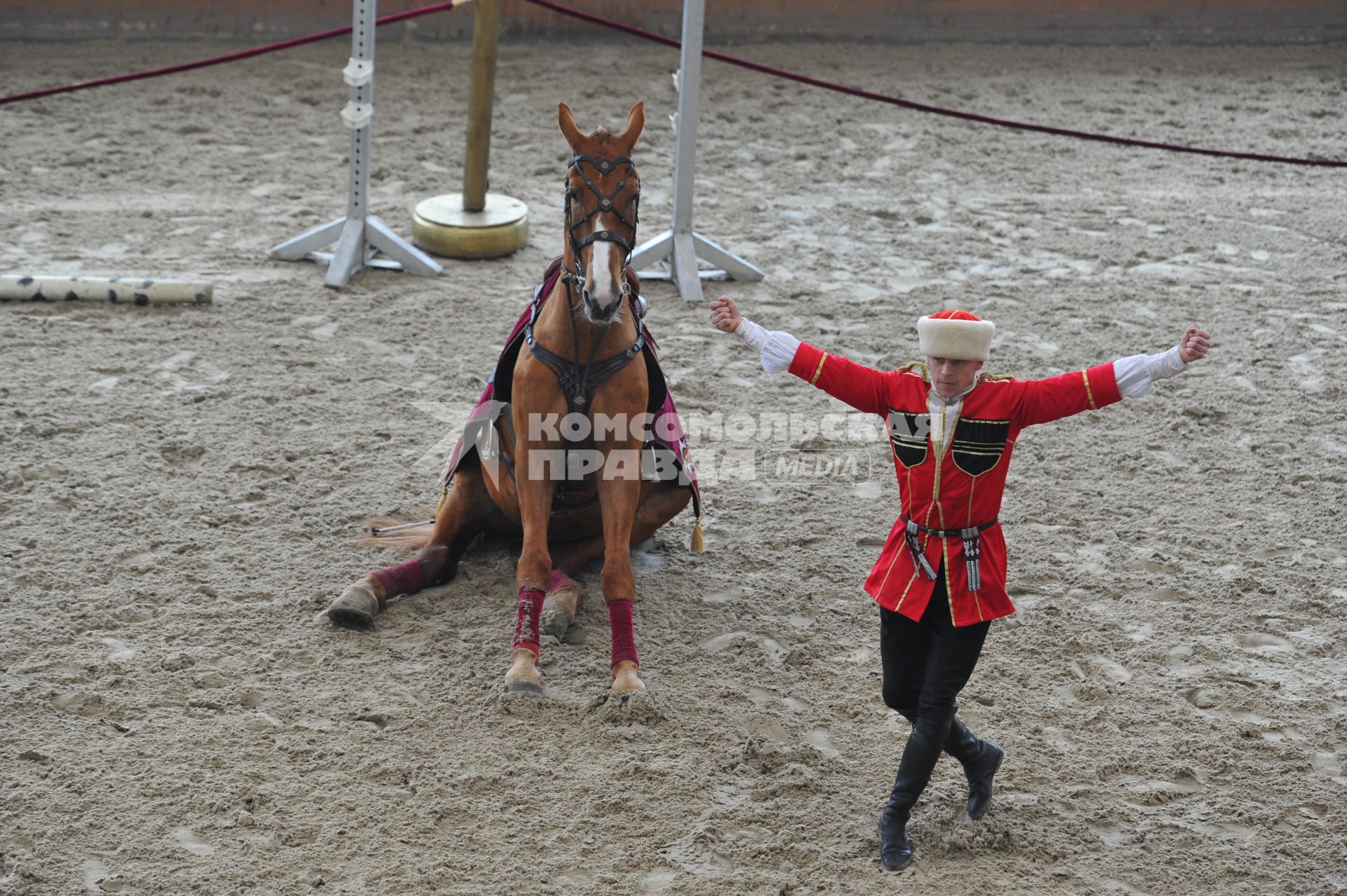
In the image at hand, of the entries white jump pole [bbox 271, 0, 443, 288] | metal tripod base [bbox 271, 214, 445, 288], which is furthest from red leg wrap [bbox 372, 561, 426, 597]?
metal tripod base [bbox 271, 214, 445, 288]

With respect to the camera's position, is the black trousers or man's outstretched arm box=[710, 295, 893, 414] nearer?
the black trousers

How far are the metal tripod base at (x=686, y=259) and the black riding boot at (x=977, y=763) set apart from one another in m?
4.11

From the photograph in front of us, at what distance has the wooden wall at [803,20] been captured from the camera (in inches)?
408

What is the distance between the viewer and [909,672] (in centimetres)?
343

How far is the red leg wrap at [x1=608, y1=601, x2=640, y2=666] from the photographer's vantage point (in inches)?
159

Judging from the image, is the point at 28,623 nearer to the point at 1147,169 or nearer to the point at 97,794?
the point at 97,794

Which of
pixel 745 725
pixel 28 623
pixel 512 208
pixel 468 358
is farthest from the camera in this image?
pixel 512 208

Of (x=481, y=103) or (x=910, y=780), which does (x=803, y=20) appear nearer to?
(x=481, y=103)

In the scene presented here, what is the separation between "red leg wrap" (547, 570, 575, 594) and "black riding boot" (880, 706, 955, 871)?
4.75 ft

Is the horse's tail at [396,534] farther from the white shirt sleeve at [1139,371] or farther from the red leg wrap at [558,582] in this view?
the white shirt sleeve at [1139,371]

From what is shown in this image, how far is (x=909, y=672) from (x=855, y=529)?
1729 mm

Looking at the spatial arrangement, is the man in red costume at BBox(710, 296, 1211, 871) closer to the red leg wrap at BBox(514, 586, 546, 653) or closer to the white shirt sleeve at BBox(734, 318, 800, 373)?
the white shirt sleeve at BBox(734, 318, 800, 373)

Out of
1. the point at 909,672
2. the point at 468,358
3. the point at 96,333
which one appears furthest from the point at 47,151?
the point at 909,672

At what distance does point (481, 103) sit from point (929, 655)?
16.4ft
